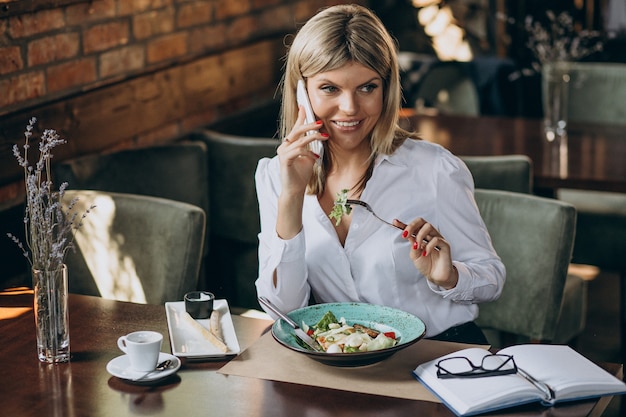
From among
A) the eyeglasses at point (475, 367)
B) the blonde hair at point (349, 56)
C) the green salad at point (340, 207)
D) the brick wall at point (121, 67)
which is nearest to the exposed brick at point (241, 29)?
the brick wall at point (121, 67)

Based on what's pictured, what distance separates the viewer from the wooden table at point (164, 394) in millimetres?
1680

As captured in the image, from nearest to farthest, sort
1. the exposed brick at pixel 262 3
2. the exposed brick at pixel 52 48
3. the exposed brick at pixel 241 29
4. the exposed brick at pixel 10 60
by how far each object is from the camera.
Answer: the exposed brick at pixel 10 60, the exposed brick at pixel 52 48, the exposed brick at pixel 241 29, the exposed brick at pixel 262 3

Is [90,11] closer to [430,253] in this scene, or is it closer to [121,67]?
[121,67]

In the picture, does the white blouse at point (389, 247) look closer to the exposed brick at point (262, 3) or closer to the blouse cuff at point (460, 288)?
the blouse cuff at point (460, 288)

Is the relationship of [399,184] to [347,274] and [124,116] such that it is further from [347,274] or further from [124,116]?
[124,116]

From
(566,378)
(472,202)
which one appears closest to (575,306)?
(472,202)

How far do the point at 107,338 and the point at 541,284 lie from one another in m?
1.16

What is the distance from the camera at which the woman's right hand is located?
81.7 inches

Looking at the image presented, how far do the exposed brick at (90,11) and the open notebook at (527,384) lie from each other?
1856 millimetres

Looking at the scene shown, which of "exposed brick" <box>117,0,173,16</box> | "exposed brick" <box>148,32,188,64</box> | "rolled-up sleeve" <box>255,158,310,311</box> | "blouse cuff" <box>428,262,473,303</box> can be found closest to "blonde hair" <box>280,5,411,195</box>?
"rolled-up sleeve" <box>255,158,310,311</box>

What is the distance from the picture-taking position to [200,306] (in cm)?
211

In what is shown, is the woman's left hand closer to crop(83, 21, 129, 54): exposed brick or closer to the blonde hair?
the blonde hair

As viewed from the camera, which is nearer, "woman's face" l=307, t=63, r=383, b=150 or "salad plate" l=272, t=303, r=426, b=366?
"salad plate" l=272, t=303, r=426, b=366

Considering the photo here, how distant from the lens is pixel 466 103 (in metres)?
4.97
